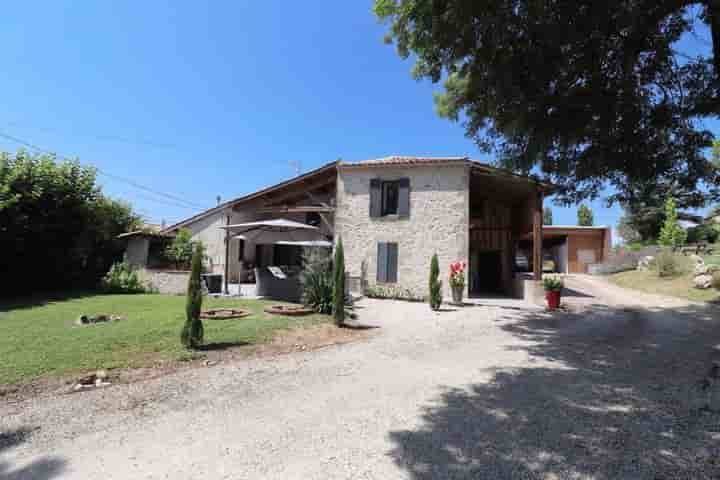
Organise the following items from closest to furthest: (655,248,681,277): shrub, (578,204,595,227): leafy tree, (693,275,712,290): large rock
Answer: (693,275,712,290): large rock
(655,248,681,277): shrub
(578,204,595,227): leafy tree

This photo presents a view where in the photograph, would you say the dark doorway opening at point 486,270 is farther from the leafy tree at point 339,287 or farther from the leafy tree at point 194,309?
the leafy tree at point 194,309

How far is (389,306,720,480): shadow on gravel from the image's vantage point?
2500mm

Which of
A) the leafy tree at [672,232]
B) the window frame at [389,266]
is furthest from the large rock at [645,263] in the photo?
the window frame at [389,266]

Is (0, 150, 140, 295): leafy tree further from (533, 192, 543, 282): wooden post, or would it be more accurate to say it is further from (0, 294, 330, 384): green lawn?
(533, 192, 543, 282): wooden post

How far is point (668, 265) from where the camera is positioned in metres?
15.4

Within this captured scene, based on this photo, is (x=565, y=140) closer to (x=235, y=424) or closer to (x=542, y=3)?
(x=542, y=3)

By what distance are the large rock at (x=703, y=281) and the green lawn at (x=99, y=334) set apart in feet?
48.4

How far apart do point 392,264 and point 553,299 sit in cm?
568

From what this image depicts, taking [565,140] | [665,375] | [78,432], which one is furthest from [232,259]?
[665,375]

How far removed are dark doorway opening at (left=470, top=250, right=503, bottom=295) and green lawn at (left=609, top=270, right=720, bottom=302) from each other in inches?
247

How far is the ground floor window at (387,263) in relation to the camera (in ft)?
42.7

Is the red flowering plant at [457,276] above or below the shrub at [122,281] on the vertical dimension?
above

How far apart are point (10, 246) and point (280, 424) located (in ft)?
42.1

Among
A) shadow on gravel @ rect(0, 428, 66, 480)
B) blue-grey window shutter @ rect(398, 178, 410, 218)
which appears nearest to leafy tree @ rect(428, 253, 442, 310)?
blue-grey window shutter @ rect(398, 178, 410, 218)
